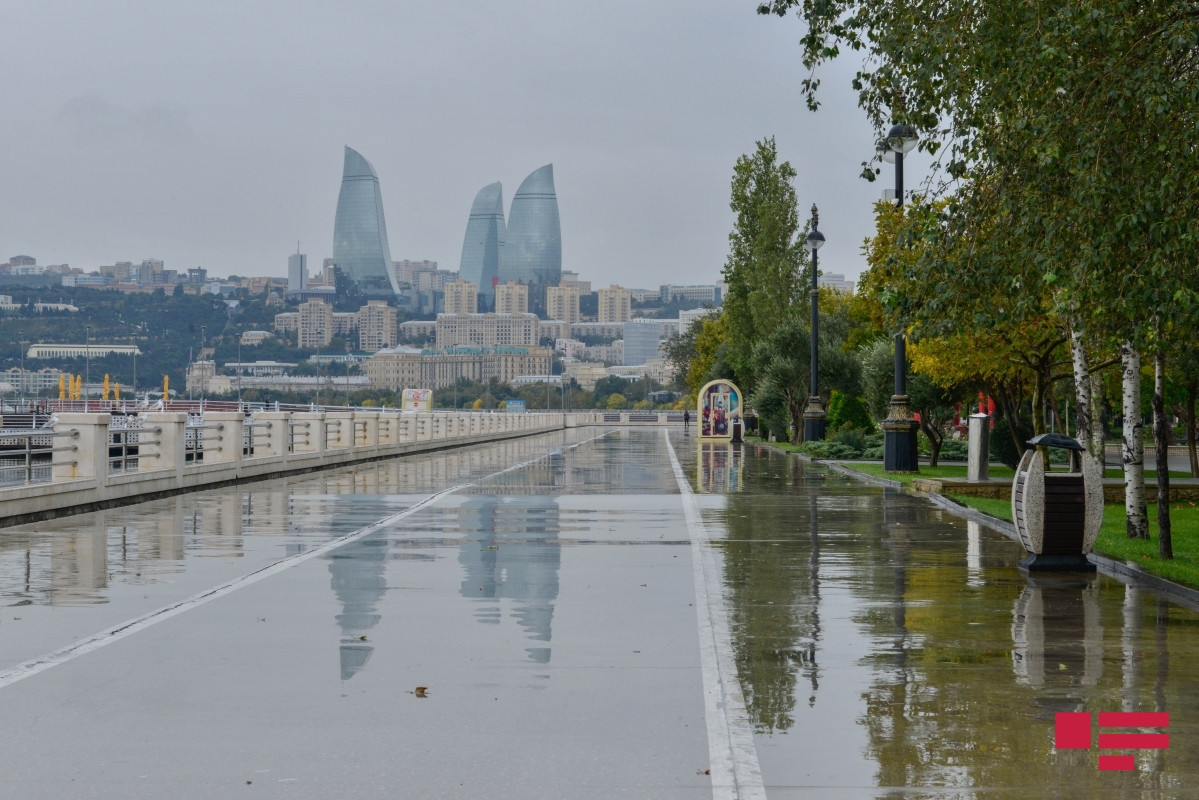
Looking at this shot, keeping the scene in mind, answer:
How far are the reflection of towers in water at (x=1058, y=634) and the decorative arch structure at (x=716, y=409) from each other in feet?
191

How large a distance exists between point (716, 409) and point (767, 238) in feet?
29.4

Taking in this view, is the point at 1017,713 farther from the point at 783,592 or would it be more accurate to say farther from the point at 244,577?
the point at 244,577

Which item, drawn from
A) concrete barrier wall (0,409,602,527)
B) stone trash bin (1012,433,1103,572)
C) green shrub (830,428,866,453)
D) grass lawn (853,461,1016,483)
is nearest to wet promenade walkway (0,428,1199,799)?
stone trash bin (1012,433,1103,572)

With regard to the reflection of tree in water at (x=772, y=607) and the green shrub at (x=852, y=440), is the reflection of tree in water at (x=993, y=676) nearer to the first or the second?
the reflection of tree in water at (x=772, y=607)

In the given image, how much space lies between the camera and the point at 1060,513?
14797 millimetres

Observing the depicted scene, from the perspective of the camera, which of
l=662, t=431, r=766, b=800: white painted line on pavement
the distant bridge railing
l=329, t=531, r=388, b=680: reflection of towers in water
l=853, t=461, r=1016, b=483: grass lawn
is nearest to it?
l=662, t=431, r=766, b=800: white painted line on pavement

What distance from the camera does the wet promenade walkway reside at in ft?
22.9

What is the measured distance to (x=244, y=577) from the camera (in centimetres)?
1439

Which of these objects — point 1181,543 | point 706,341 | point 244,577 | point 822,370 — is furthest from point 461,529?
point 706,341

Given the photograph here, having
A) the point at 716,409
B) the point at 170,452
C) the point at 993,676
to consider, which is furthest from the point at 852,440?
the point at 993,676

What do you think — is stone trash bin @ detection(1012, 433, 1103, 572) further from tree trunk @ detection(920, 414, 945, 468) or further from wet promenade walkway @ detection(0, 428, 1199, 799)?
tree trunk @ detection(920, 414, 945, 468)

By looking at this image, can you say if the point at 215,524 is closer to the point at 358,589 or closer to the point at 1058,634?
the point at 358,589

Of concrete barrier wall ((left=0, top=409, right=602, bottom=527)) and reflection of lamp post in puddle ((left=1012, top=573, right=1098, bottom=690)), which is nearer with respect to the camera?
reflection of lamp post in puddle ((left=1012, top=573, right=1098, bottom=690))

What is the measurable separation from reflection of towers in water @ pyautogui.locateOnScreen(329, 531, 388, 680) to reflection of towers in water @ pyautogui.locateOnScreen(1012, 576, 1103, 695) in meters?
4.24
